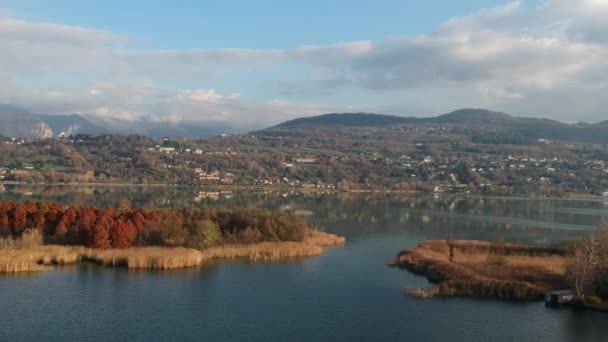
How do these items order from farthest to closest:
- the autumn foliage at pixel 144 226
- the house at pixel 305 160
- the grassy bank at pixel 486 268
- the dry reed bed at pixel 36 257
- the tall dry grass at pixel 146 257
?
the house at pixel 305 160
the autumn foliage at pixel 144 226
the tall dry grass at pixel 146 257
the dry reed bed at pixel 36 257
the grassy bank at pixel 486 268

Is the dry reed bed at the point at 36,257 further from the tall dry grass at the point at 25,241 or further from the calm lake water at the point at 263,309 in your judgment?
the calm lake water at the point at 263,309

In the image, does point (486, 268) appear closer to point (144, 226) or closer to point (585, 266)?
point (585, 266)

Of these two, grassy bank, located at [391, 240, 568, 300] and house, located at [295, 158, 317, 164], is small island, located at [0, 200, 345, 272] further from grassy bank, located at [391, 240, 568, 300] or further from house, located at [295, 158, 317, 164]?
house, located at [295, 158, 317, 164]

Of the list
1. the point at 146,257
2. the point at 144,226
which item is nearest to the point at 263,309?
the point at 146,257

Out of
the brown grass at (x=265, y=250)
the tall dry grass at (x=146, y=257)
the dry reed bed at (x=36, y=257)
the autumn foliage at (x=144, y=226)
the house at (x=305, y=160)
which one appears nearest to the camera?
the dry reed bed at (x=36, y=257)

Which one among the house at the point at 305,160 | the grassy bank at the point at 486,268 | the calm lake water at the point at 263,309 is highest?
the house at the point at 305,160

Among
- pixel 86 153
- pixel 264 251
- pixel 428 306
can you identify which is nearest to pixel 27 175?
pixel 86 153

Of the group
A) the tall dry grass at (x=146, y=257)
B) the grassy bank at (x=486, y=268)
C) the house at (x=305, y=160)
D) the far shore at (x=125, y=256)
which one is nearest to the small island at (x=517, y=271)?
the grassy bank at (x=486, y=268)
